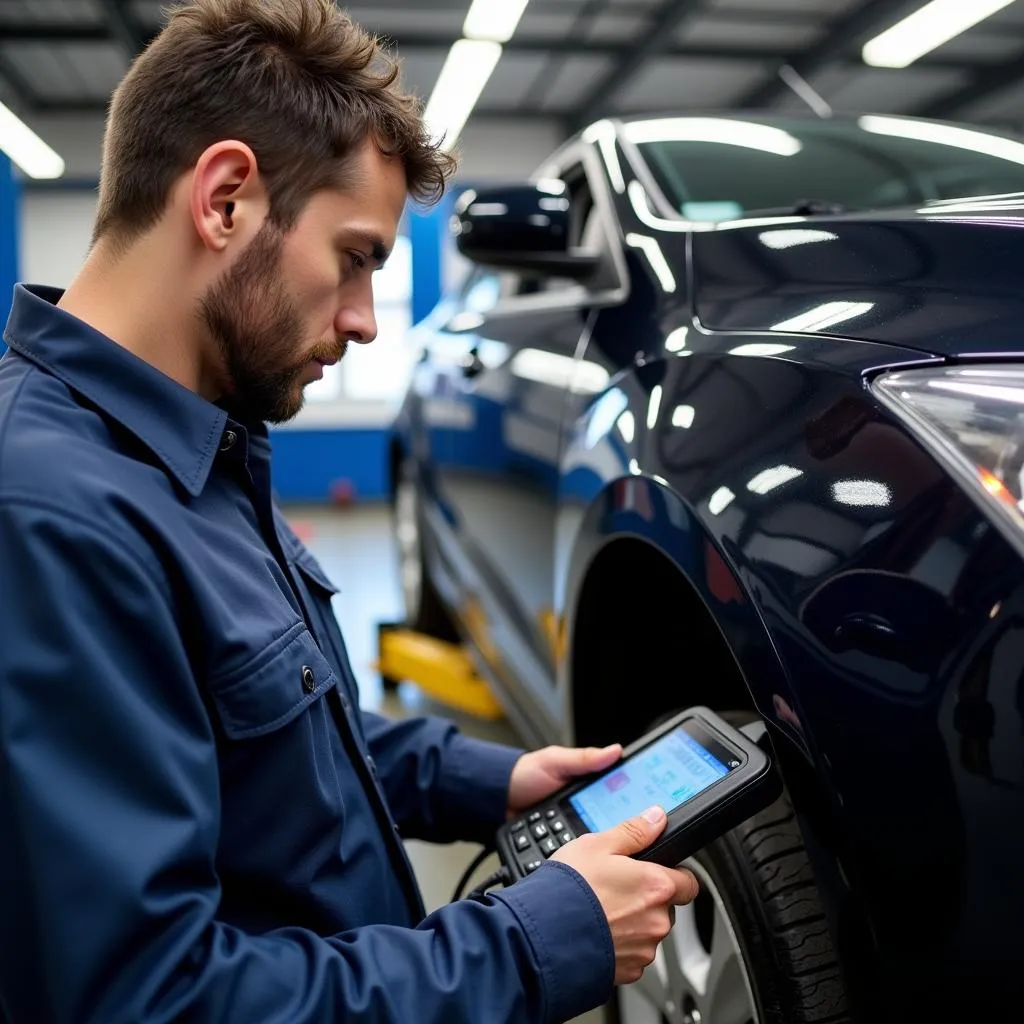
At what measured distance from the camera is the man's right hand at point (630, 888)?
774 mm

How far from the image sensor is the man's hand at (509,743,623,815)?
1083mm

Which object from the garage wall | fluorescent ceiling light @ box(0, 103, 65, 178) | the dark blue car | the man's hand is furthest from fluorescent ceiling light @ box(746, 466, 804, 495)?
the garage wall

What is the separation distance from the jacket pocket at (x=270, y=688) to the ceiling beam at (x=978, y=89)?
30.7 feet

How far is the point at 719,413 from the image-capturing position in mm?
985

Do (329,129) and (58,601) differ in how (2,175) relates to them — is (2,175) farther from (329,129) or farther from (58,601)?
(58,601)

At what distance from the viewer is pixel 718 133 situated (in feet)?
5.83

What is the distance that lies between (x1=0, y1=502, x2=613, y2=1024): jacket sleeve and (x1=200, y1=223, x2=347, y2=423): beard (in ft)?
0.73

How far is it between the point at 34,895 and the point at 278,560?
381mm

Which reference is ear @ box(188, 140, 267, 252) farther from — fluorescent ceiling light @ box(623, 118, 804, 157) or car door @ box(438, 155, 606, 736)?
fluorescent ceiling light @ box(623, 118, 804, 157)

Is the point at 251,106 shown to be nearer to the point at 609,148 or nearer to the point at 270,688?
the point at 270,688

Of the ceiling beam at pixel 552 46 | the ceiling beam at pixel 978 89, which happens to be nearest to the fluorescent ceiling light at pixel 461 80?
the ceiling beam at pixel 552 46

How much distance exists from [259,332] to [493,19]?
7283mm

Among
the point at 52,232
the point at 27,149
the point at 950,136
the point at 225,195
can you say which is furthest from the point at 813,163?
the point at 52,232

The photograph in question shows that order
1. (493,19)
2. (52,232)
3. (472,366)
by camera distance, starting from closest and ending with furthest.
→ (472,366)
(493,19)
(52,232)
